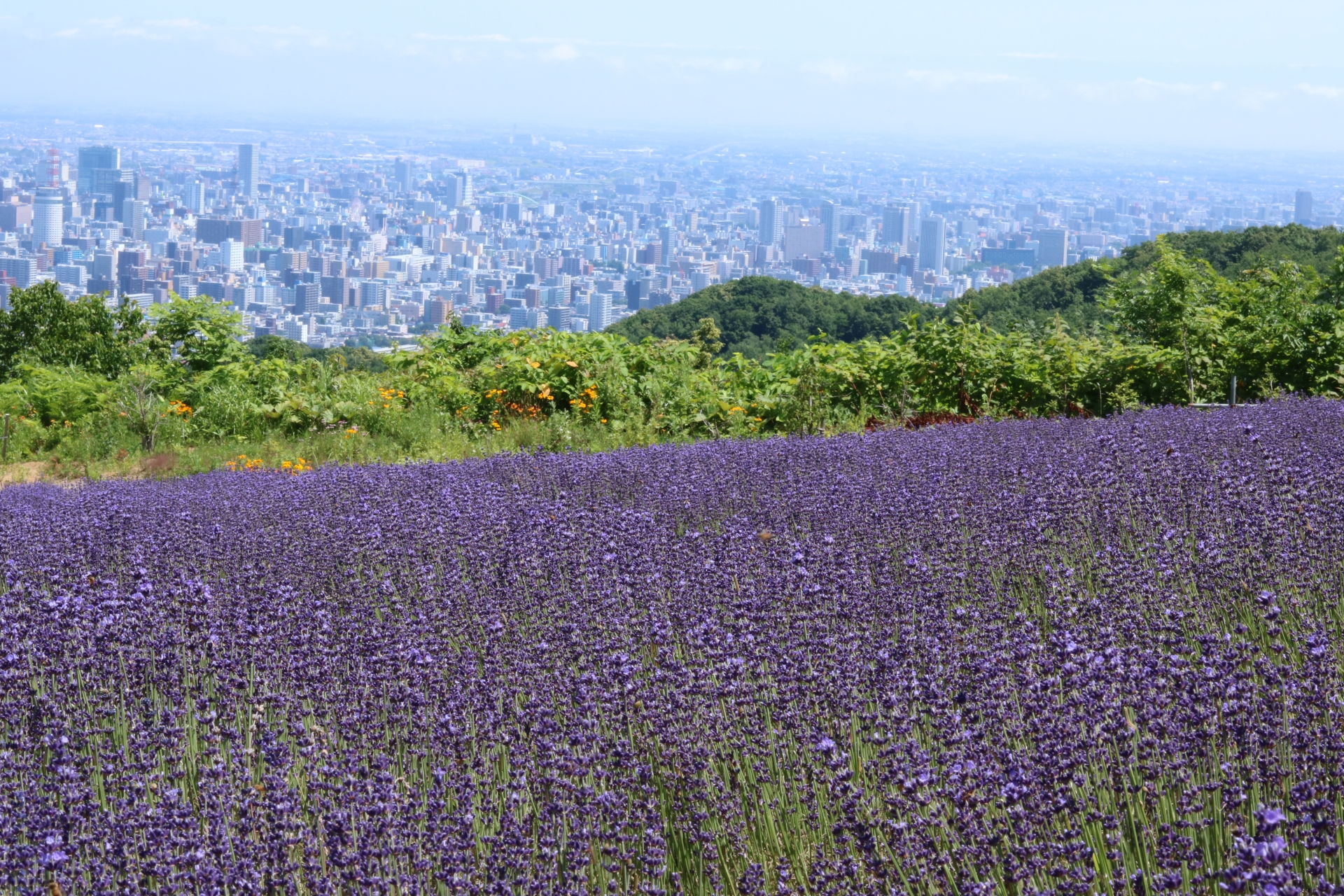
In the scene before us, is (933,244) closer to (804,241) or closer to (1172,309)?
(804,241)

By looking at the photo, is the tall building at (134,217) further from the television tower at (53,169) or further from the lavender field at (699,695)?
Result: the lavender field at (699,695)

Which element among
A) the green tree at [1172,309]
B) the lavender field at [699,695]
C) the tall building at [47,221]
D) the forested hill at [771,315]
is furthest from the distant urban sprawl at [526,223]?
the lavender field at [699,695]

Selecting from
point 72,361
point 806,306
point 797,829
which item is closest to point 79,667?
point 797,829

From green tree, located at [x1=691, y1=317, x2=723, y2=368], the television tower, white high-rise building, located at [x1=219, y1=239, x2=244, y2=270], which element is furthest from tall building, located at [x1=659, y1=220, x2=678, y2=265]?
green tree, located at [x1=691, y1=317, x2=723, y2=368]

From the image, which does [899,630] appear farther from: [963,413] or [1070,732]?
[963,413]

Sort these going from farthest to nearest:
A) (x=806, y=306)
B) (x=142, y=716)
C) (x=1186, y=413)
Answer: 1. (x=806, y=306)
2. (x=1186, y=413)
3. (x=142, y=716)

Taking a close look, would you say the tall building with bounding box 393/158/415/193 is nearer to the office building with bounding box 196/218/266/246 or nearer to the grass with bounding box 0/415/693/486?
the office building with bounding box 196/218/266/246
